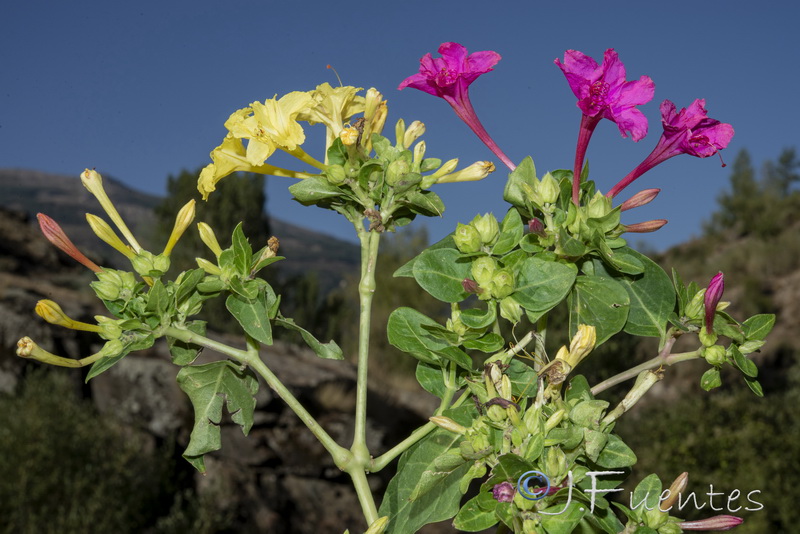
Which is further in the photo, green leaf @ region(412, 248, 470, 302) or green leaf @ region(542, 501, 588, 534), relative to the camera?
green leaf @ region(412, 248, 470, 302)

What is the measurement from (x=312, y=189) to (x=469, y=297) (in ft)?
0.73

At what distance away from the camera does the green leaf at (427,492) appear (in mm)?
744

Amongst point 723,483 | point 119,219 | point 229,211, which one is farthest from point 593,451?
point 229,211

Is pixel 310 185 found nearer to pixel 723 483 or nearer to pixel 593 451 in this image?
pixel 593 451

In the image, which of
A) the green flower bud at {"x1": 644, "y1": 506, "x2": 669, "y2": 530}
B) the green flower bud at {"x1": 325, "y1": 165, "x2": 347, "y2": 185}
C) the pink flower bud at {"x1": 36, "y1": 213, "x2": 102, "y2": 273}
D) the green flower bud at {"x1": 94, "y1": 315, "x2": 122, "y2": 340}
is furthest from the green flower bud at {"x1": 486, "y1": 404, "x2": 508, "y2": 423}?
the pink flower bud at {"x1": 36, "y1": 213, "x2": 102, "y2": 273}

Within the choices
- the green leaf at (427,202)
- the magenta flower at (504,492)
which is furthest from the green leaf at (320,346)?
the magenta flower at (504,492)

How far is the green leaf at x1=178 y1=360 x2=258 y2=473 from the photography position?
81 centimetres

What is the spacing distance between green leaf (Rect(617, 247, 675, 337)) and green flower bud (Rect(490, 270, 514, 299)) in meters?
0.19

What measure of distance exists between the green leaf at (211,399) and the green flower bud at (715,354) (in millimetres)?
521

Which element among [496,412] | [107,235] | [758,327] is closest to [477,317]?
[496,412]

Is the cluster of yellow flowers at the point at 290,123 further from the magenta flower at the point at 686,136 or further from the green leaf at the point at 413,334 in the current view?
the magenta flower at the point at 686,136

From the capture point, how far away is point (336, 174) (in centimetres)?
78

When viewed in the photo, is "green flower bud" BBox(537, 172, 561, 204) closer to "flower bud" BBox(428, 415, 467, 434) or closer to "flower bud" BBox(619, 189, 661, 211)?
"flower bud" BBox(619, 189, 661, 211)

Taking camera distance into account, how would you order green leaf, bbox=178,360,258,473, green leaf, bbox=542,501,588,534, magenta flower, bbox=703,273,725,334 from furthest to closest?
green leaf, bbox=178,360,258,473 → magenta flower, bbox=703,273,725,334 → green leaf, bbox=542,501,588,534
